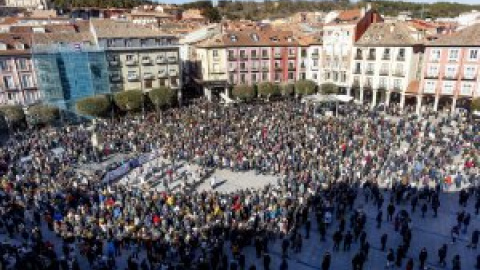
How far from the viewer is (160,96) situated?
47.2 metres

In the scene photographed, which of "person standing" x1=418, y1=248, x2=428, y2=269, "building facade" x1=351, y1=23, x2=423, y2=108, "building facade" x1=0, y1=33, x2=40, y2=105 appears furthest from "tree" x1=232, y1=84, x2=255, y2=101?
"person standing" x1=418, y1=248, x2=428, y2=269

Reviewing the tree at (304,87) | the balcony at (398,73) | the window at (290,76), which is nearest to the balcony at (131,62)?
the tree at (304,87)

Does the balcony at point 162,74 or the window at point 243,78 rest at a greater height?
the balcony at point 162,74

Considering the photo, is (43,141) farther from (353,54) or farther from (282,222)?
(353,54)

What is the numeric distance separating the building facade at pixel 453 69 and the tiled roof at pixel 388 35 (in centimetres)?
309

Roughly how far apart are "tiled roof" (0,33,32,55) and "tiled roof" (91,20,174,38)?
8386mm

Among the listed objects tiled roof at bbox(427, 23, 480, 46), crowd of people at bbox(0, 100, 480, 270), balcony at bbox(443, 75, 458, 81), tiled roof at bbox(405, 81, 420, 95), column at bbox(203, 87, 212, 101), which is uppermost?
tiled roof at bbox(427, 23, 480, 46)

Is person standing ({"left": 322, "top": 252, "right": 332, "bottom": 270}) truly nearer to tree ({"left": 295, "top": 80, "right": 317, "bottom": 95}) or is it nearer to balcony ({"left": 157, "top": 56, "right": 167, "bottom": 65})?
tree ({"left": 295, "top": 80, "right": 317, "bottom": 95})

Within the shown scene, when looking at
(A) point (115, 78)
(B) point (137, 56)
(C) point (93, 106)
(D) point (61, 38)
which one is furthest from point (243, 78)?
(D) point (61, 38)

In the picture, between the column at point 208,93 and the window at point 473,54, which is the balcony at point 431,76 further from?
the column at point 208,93

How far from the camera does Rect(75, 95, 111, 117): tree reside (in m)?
41.4

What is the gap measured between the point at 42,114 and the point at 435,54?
46.9 meters

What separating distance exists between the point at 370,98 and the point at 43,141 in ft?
142

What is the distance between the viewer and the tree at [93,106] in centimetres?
4144
